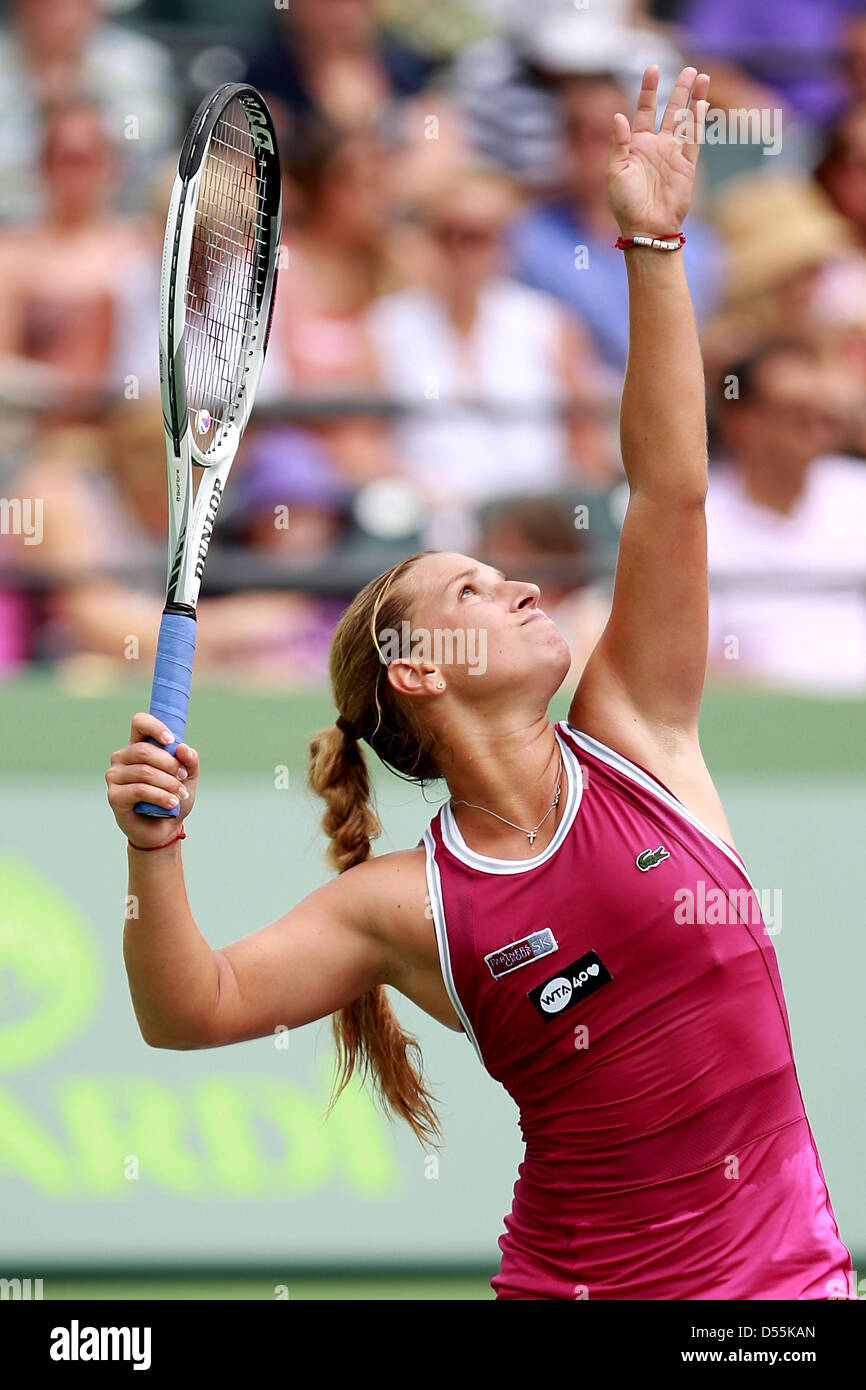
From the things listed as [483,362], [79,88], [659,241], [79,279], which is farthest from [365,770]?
[79,88]

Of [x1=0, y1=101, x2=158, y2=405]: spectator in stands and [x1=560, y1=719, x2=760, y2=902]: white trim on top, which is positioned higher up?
[x1=0, y1=101, x2=158, y2=405]: spectator in stands

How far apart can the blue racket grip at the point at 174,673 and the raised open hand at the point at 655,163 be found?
2.97ft

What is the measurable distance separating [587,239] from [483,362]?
0.63 m

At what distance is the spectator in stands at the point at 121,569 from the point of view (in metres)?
5.20

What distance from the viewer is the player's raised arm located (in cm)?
270

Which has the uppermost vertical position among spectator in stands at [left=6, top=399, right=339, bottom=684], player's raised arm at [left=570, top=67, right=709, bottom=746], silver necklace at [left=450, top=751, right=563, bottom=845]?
spectator in stands at [left=6, top=399, right=339, bottom=684]

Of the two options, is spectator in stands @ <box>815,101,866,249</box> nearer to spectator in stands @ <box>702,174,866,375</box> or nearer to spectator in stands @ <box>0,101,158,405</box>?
spectator in stands @ <box>702,174,866,375</box>

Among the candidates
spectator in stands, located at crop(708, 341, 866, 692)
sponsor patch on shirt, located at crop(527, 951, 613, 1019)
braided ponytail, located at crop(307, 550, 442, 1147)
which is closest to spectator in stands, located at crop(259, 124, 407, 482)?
spectator in stands, located at crop(708, 341, 866, 692)

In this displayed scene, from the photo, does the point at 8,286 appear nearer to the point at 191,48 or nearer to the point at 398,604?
the point at 191,48

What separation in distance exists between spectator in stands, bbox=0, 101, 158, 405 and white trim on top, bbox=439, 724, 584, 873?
311 centimetres

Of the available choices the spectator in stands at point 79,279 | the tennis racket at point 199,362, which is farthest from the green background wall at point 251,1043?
the tennis racket at point 199,362

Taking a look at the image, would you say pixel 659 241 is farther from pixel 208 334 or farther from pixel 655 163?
pixel 208 334

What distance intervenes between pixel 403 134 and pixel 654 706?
3905 mm

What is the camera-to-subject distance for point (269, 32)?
6426 millimetres
